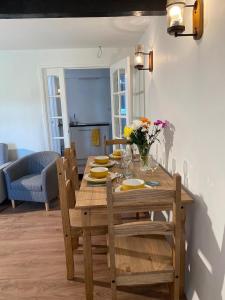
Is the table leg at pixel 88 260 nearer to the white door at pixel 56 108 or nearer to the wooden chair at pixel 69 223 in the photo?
the wooden chair at pixel 69 223

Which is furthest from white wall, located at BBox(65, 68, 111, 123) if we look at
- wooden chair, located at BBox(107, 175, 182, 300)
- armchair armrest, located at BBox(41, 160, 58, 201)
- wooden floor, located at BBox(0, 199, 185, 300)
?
wooden chair, located at BBox(107, 175, 182, 300)

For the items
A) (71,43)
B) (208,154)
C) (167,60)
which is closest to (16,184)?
(71,43)

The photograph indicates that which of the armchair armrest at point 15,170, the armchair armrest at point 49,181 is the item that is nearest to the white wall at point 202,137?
the armchair armrest at point 49,181

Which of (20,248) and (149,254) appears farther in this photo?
(20,248)

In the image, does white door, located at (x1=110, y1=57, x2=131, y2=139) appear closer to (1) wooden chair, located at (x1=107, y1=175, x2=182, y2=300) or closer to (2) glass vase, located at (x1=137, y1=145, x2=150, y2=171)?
(2) glass vase, located at (x1=137, y1=145, x2=150, y2=171)

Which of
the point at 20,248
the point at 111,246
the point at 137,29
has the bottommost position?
the point at 20,248

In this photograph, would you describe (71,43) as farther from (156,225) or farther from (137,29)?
(156,225)

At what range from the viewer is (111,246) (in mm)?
1263

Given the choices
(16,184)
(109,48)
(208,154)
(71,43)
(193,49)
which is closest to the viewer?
(208,154)

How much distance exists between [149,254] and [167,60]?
152 centimetres

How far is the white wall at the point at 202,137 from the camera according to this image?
1.19m

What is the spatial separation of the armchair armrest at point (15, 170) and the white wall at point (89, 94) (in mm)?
2499

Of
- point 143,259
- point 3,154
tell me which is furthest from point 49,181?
point 143,259

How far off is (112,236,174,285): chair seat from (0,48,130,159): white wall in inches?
114
